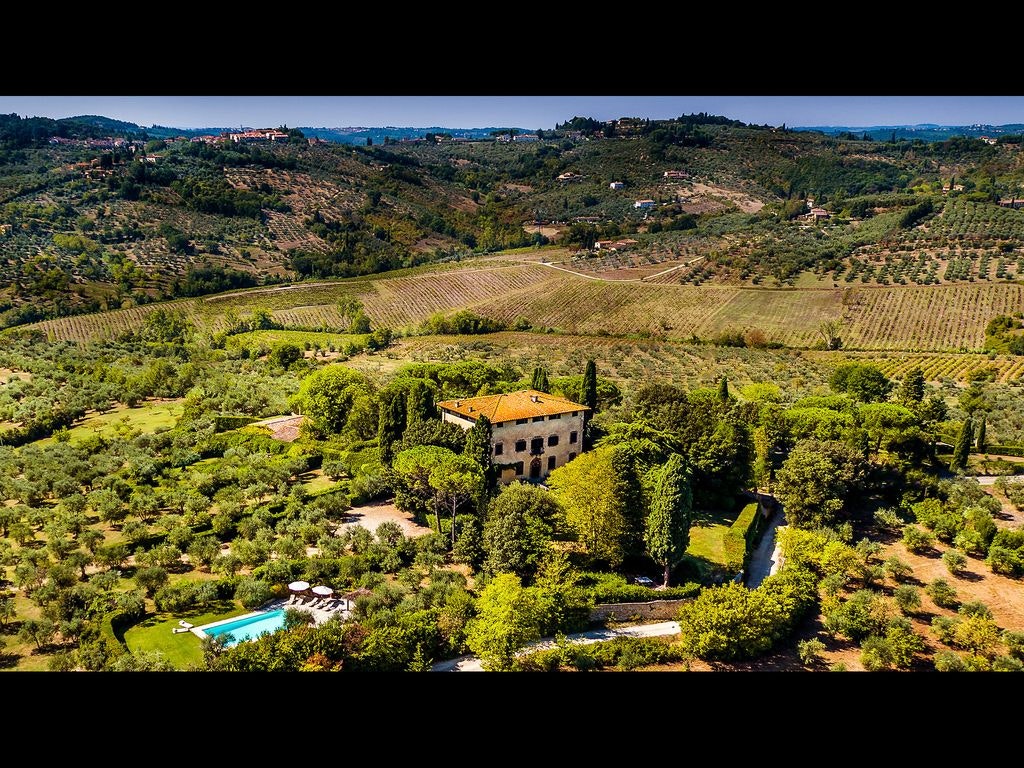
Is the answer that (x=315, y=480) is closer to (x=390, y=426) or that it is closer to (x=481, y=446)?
(x=390, y=426)

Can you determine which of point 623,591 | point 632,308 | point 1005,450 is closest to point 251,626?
point 623,591

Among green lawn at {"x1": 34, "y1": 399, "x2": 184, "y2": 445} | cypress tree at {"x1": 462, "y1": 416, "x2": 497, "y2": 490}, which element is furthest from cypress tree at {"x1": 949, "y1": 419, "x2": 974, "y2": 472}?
green lawn at {"x1": 34, "y1": 399, "x2": 184, "y2": 445}

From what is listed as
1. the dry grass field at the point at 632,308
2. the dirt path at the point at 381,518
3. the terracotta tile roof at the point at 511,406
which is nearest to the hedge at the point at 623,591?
the dirt path at the point at 381,518

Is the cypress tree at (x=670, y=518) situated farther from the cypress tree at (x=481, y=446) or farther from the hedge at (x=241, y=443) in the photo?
the hedge at (x=241, y=443)

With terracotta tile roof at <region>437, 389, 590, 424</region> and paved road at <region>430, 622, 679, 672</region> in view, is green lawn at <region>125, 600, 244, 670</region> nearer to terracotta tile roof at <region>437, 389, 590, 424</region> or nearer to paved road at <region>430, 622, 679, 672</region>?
paved road at <region>430, 622, 679, 672</region>
